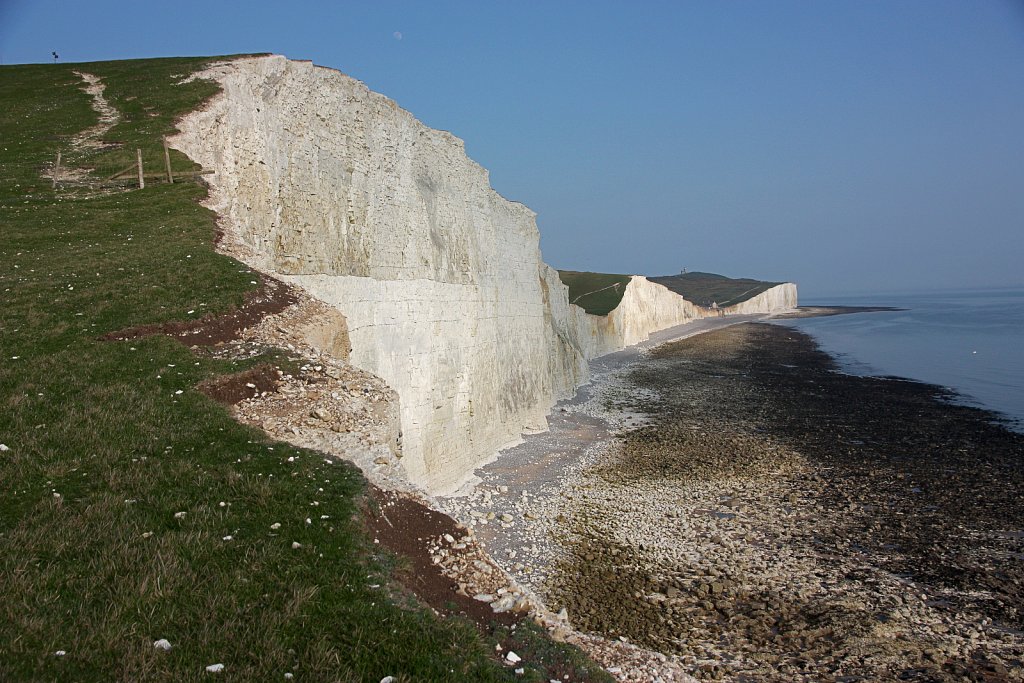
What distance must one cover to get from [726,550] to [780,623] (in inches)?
144

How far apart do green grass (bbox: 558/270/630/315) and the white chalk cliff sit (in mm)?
45068

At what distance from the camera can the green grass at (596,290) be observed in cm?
7962

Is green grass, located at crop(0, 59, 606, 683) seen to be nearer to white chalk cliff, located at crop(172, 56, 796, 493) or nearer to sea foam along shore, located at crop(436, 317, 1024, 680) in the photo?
white chalk cliff, located at crop(172, 56, 796, 493)

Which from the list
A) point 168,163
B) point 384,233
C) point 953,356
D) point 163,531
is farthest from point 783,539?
point 953,356

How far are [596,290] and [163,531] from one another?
275 ft

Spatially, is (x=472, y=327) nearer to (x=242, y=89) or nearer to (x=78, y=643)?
(x=242, y=89)

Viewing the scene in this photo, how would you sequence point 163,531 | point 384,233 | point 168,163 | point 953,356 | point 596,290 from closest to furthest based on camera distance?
point 163,531, point 168,163, point 384,233, point 953,356, point 596,290

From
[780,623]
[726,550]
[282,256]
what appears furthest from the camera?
[282,256]

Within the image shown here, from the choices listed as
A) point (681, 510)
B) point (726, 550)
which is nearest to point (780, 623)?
point (726, 550)

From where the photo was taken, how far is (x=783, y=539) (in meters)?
18.2

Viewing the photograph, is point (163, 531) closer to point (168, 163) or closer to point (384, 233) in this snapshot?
point (384, 233)

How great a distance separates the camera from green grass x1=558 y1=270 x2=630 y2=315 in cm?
7962

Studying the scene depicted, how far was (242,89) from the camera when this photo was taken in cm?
2292

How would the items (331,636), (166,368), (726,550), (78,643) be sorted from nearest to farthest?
(78,643) < (331,636) < (166,368) < (726,550)
